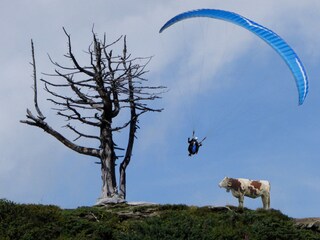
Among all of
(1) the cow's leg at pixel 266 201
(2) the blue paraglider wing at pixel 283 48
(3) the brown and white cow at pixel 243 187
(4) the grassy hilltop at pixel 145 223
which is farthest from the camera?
(1) the cow's leg at pixel 266 201

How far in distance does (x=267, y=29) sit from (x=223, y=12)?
6.98 feet

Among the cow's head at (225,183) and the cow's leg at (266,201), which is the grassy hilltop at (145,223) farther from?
the cow's leg at (266,201)

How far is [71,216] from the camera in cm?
2661

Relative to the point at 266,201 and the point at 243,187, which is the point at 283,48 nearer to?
the point at 243,187

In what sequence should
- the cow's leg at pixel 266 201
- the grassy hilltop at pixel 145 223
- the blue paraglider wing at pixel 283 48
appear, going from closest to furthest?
the grassy hilltop at pixel 145 223, the blue paraglider wing at pixel 283 48, the cow's leg at pixel 266 201

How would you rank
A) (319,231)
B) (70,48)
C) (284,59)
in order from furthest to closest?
(70,48) < (284,59) < (319,231)

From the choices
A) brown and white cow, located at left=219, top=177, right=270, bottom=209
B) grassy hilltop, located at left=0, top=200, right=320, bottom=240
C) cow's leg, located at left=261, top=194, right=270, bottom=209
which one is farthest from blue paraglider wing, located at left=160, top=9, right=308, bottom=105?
grassy hilltop, located at left=0, top=200, right=320, bottom=240

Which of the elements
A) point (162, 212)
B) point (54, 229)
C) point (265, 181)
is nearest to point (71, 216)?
point (54, 229)

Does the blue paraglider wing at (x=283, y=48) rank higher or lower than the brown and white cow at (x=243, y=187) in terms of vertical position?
higher

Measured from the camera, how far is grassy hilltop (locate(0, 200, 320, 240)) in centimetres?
2405

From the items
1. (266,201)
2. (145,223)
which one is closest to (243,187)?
(266,201)

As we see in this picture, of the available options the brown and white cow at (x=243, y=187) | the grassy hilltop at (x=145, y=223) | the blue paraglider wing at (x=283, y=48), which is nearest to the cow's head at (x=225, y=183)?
the brown and white cow at (x=243, y=187)

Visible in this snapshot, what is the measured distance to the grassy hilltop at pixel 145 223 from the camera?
24.0m

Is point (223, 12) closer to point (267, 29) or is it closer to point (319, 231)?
point (267, 29)
